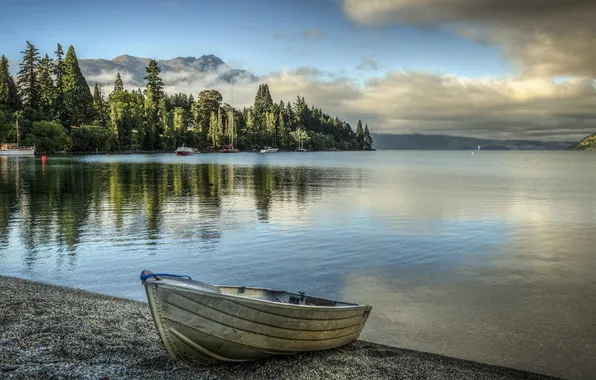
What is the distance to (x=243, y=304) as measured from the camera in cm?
913

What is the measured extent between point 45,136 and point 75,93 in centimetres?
3071

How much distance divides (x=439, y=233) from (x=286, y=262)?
12468 mm

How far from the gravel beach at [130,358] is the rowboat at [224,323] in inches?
14.7

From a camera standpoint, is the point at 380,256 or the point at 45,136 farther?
the point at 45,136

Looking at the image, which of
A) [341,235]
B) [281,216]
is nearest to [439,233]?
[341,235]

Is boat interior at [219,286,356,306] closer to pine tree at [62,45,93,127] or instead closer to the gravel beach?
the gravel beach

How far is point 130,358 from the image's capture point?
995 cm

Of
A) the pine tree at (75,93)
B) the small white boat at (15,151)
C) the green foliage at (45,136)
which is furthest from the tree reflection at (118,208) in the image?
the pine tree at (75,93)

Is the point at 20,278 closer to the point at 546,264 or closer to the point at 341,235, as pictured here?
the point at 341,235

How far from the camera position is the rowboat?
29.0 feet

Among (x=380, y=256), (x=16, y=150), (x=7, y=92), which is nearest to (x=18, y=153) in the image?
(x=16, y=150)

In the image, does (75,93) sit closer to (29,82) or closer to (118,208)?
(29,82)

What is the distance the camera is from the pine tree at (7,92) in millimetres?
140875

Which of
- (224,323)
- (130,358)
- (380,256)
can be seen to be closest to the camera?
(224,323)
